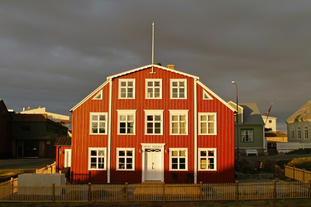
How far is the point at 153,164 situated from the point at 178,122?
403cm

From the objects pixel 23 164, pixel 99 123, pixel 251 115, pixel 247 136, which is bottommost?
pixel 23 164

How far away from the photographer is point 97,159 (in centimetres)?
2333

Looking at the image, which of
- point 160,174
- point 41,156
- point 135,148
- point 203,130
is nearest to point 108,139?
point 135,148

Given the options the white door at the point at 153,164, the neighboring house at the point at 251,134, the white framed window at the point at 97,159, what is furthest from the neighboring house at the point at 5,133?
the neighboring house at the point at 251,134

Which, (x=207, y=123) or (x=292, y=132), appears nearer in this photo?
(x=207, y=123)

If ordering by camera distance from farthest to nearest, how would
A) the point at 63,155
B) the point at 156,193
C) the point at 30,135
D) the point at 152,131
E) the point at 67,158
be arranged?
1. the point at 30,135
2. the point at 63,155
3. the point at 67,158
4. the point at 152,131
5. the point at 156,193

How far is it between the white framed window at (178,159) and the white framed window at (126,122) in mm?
3770

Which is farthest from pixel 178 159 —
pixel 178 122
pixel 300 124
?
pixel 300 124

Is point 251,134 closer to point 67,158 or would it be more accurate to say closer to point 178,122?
point 178,122

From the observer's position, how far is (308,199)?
56.8 ft

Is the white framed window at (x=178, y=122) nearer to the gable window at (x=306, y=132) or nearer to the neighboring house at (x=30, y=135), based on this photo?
the gable window at (x=306, y=132)

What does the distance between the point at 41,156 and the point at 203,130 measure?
40.8 metres

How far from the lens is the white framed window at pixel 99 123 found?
23648 mm

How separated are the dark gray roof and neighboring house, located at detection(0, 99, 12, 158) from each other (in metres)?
42.2
